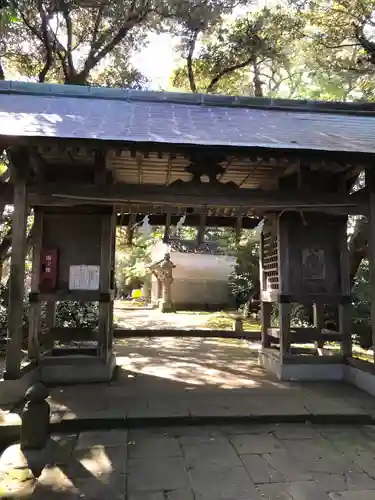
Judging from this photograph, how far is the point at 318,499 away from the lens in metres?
3.13

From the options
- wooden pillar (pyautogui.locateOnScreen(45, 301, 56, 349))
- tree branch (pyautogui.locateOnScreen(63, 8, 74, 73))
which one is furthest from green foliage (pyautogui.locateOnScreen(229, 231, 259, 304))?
wooden pillar (pyautogui.locateOnScreen(45, 301, 56, 349))

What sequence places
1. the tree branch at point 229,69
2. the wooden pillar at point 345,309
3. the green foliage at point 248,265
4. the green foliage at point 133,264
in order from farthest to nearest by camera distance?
the green foliage at point 133,264 → the green foliage at point 248,265 → the tree branch at point 229,69 → the wooden pillar at point 345,309

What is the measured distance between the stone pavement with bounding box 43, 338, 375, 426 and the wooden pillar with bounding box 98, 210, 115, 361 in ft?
2.06

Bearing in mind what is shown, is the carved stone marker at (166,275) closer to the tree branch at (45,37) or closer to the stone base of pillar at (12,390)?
the tree branch at (45,37)

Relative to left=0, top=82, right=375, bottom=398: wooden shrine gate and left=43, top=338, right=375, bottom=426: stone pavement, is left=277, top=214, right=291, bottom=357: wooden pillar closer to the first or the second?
left=0, top=82, right=375, bottom=398: wooden shrine gate

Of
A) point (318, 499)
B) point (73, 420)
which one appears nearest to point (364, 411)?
point (318, 499)

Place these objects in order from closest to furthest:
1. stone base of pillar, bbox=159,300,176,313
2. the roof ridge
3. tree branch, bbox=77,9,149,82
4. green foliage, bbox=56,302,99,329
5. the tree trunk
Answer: the roof ridge → green foliage, bbox=56,302,99,329 → the tree trunk → tree branch, bbox=77,9,149,82 → stone base of pillar, bbox=159,300,176,313

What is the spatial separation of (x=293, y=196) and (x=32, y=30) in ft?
34.5

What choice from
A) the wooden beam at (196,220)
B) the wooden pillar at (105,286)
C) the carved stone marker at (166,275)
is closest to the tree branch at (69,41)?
the wooden beam at (196,220)

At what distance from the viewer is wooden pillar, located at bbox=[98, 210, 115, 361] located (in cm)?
660

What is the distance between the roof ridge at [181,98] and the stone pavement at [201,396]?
16.5 feet

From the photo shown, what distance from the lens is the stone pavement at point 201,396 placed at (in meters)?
4.88

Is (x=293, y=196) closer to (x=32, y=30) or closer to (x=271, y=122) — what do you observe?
(x=271, y=122)

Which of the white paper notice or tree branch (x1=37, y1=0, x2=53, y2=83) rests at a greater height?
tree branch (x1=37, y1=0, x2=53, y2=83)
